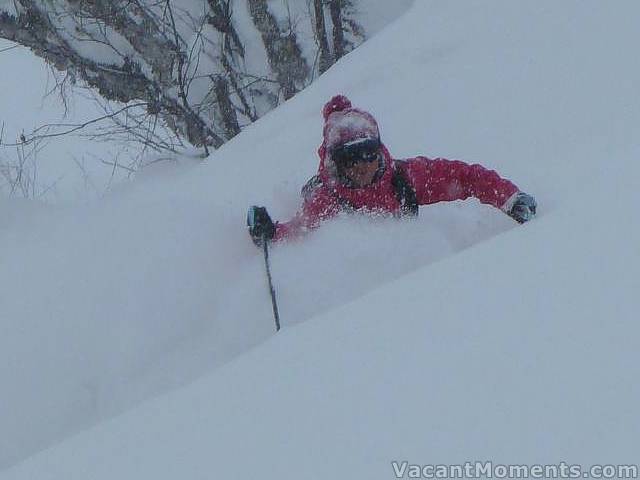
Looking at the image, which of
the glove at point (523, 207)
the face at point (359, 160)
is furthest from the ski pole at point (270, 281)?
the glove at point (523, 207)

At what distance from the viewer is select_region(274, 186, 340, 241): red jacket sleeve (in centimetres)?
282

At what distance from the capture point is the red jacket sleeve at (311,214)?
2.82 metres

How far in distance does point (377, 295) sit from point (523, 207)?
93 cm

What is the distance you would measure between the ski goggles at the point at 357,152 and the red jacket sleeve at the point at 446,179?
0.22 m

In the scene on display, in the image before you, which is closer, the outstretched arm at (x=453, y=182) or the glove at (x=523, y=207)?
the glove at (x=523, y=207)

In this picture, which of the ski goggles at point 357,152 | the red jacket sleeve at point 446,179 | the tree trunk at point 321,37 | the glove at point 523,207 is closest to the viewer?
the glove at point 523,207

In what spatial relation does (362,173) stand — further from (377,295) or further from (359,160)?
(377,295)

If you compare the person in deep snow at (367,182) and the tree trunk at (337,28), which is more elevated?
the tree trunk at (337,28)

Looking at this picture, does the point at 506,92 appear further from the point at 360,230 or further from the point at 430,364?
the point at 430,364

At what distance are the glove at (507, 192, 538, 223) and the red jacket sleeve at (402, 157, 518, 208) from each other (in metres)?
0.26

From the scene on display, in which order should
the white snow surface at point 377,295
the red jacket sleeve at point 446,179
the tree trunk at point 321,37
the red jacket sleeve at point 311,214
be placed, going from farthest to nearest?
the tree trunk at point 321,37, the red jacket sleeve at point 311,214, the red jacket sleeve at point 446,179, the white snow surface at point 377,295

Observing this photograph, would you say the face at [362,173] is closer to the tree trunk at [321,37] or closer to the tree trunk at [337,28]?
the tree trunk at [321,37]

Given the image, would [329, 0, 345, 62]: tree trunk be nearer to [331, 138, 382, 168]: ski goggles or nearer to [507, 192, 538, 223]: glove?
[331, 138, 382, 168]: ski goggles

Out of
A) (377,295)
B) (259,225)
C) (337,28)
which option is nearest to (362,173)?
(259,225)
